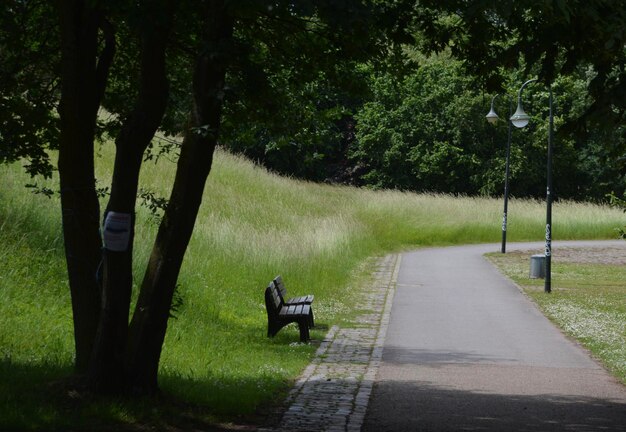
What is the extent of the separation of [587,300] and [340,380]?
42.1 ft

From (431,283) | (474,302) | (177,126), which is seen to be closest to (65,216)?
(177,126)

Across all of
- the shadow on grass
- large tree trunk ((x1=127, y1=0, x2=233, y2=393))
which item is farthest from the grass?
large tree trunk ((x1=127, y1=0, x2=233, y2=393))

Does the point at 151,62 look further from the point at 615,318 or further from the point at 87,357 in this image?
the point at 615,318

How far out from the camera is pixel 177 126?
1288 centimetres

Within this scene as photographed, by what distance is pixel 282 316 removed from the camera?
16.2 m

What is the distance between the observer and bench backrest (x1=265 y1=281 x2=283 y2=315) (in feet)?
52.7

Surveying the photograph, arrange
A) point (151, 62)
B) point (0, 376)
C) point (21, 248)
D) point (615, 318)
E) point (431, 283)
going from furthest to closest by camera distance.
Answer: point (431, 283)
point (615, 318)
point (21, 248)
point (0, 376)
point (151, 62)

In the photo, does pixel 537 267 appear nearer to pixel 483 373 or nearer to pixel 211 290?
pixel 211 290

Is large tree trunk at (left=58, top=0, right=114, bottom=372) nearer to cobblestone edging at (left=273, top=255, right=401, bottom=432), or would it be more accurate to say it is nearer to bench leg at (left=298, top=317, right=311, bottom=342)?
cobblestone edging at (left=273, top=255, right=401, bottom=432)

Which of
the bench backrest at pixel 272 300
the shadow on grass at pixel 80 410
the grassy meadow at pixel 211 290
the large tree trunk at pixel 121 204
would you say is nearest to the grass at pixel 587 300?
the grassy meadow at pixel 211 290

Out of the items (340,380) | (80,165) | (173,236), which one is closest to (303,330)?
(340,380)

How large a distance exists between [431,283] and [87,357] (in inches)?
720

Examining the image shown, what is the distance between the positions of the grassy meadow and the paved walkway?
593mm

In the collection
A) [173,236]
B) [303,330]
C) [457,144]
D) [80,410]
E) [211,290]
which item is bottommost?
[303,330]
